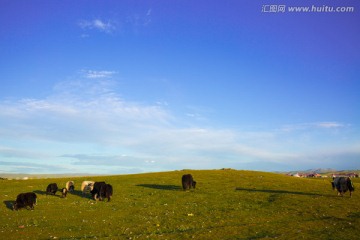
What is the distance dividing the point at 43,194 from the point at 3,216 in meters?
13.1

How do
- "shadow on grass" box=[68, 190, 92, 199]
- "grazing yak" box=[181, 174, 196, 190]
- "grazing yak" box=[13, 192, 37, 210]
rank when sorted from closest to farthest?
1. "grazing yak" box=[13, 192, 37, 210]
2. "shadow on grass" box=[68, 190, 92, 199]
3. "grazing yak" box=[181, 174, 196, 190]

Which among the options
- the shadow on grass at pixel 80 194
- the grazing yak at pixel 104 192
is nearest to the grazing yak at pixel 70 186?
the shadow on grass at pixel 80 194

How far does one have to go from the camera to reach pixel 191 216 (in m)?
26.3

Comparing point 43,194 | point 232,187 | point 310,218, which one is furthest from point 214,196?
point 43,194

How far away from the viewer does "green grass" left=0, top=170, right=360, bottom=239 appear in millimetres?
20344

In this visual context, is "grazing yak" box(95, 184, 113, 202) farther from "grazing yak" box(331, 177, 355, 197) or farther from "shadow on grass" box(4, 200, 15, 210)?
"grazing yak" box(331, 177, 355, 197)

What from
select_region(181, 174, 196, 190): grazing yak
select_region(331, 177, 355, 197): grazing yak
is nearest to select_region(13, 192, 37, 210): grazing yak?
select_region(181, 174, 196, 190): grazing yak

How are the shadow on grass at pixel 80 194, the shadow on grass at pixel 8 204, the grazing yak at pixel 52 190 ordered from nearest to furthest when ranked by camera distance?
the shadow on grass at pixel 8 204 < the shadow on grass at pixel 80 194 < the grazing yak at pixel 52 190

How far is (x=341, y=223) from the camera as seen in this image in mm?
21922

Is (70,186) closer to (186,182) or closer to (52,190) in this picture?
(52,190)

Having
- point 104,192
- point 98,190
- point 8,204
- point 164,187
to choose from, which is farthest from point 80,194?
point 164,187

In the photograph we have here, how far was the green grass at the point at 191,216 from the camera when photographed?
801 inches

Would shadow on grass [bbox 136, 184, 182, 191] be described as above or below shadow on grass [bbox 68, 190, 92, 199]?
above

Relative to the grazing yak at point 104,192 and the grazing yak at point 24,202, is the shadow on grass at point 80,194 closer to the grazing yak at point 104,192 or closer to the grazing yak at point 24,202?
the grazing yak at point 104,192
